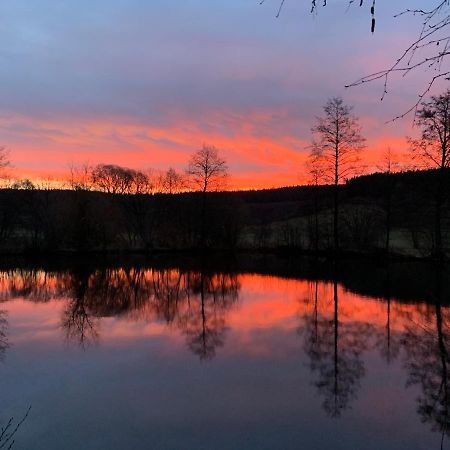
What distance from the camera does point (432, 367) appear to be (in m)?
8.25

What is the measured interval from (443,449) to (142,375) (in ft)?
15.7

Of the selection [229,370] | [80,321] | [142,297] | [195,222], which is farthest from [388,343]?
[195,222]

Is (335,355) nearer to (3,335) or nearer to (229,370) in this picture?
(229,370)

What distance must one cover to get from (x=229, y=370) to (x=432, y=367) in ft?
11.3

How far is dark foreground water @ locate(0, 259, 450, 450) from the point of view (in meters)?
5.82

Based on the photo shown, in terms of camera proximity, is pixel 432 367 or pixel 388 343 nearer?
pixel 432 367

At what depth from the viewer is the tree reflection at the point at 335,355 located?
7.09 metres

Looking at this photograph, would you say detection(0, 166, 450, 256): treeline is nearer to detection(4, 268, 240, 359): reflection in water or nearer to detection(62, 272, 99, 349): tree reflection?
detection(4, 268, 240, 359): reflection in water

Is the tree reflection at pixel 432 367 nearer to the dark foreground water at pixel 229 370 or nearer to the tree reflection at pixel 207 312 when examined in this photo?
the dark foreground water at pixel 229 370

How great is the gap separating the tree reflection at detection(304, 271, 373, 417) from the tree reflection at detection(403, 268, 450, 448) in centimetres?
87

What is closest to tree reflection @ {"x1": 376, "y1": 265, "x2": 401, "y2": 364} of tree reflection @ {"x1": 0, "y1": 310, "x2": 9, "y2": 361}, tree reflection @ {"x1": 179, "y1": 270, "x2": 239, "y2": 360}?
tree reflection @ {"x1": 179, "y1": 270, "x2": 239, "y2": 360}

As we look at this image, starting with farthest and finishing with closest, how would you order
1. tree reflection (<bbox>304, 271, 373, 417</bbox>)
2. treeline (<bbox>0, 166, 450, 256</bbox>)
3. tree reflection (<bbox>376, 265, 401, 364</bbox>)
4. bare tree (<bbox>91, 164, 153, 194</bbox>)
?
bare tree (<bbox>91, 164, 153, 194</bbox>) < treeline (<bbox>0, 166, 450, 256</bbox>) < tree reflection (<bbox>376, 265, 401, 364</bbox>) < tree reflection (<bbox>304, 271, 373, 417</bbox>)

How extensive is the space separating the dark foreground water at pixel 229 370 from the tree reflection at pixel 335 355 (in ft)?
0.10

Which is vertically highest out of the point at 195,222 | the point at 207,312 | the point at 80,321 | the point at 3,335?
the point at 195,222
